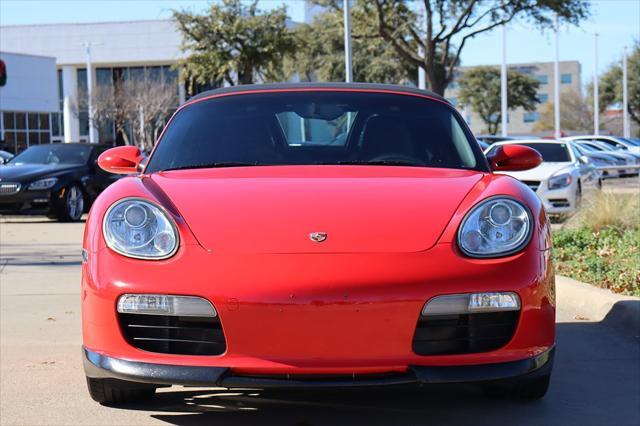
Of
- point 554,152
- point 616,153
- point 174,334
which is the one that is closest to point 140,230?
point 174,334

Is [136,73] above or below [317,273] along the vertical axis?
above

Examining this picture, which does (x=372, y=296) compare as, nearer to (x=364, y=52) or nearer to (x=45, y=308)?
(x=45, y=308)

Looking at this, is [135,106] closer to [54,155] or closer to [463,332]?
[54,155]

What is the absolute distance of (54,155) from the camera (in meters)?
16.2

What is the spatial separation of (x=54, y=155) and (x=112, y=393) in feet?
41.8

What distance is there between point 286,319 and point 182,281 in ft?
1.38

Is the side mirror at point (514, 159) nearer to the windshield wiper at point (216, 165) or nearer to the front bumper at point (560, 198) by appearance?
the windshield wiper at point (216, 165)

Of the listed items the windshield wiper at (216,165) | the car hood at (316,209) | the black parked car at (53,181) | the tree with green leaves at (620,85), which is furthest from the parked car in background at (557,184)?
the tree with green leaves at (620,85)

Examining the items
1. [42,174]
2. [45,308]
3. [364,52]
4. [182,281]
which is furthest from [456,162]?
[364,52]

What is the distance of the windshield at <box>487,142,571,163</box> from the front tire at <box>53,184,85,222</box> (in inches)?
304

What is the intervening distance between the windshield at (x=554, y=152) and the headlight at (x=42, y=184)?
8.05 metres

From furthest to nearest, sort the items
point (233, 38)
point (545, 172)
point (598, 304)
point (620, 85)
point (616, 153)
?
point (620, 85), point (233, 38), point (616, 153), point (545, 172), point (598, 304)

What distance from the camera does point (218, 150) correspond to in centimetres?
467

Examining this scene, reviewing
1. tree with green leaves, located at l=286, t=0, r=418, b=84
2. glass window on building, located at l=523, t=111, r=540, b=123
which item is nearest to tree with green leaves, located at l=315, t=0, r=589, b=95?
tree with green leaves, located at l=286, t=0, r=418, b=84
